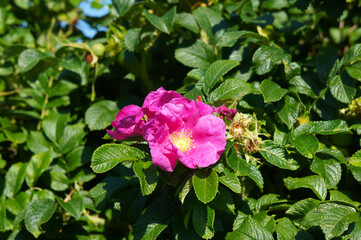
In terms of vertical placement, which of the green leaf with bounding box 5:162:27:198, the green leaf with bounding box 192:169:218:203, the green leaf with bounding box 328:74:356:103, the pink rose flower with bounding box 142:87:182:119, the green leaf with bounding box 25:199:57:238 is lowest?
the green leaf with bounding box 5:162:27:198

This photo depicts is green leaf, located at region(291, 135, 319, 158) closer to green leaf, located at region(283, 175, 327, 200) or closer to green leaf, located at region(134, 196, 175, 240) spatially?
green leaf, located at region(283, 175, 327, 200)

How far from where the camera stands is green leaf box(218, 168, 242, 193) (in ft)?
3.63

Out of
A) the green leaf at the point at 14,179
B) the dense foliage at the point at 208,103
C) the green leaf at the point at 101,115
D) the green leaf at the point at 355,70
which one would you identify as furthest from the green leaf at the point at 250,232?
the green leaf at the point at 14,179

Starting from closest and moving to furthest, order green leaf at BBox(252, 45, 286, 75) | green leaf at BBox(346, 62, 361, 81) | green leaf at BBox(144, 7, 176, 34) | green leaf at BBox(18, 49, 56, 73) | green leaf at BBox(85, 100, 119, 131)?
green leaf at BBox(346, 62, 361, 81)
green leaf at BBox(252, 45, 286, 75)
green leaf at BBox(144, 7, 176, 34)
green leaf at BBox(85, 100, 119, 131)
green leaf at BBox(18, 49, 56, 73)

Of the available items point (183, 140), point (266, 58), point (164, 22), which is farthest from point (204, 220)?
point (164, 22)

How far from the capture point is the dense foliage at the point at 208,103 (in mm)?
1208

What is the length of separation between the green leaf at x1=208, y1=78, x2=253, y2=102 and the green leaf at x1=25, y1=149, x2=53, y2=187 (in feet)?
2.95

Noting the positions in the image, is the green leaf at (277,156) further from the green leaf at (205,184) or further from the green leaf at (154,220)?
the green leaf at (154,220)

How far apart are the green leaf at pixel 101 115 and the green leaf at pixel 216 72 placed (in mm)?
526

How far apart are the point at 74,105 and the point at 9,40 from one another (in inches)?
32.8

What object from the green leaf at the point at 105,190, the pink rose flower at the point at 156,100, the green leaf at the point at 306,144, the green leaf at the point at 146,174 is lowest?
the green leaf at the point at 105,190

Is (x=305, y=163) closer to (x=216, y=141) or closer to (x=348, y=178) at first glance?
(x=348, y=178)

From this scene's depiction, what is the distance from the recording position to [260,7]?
6.86 feet

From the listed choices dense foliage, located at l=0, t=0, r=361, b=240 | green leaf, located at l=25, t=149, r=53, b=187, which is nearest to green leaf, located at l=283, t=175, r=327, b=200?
dense foliage, located at l=0, t=0, r=361, b=240
